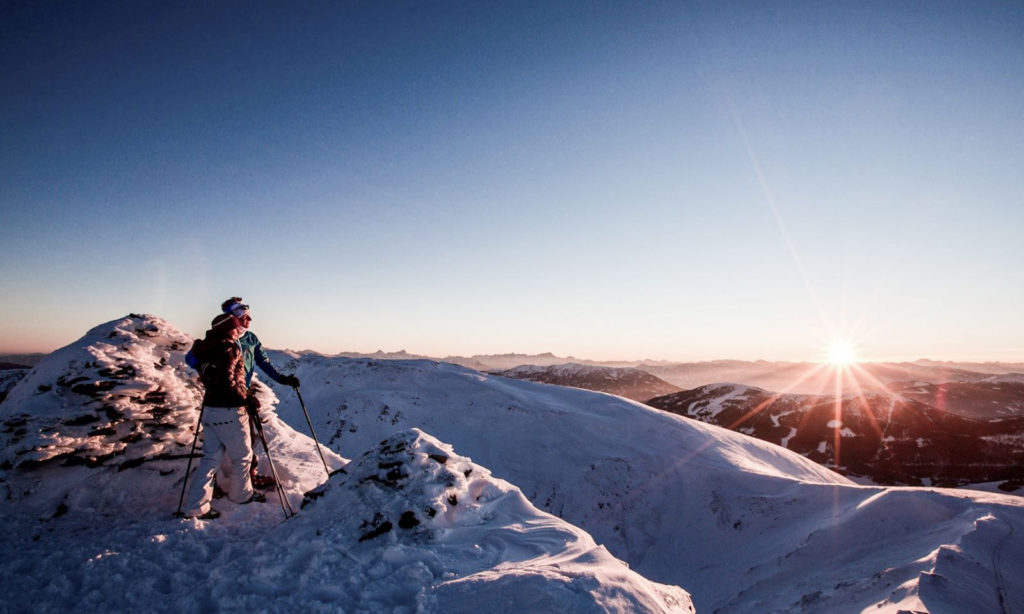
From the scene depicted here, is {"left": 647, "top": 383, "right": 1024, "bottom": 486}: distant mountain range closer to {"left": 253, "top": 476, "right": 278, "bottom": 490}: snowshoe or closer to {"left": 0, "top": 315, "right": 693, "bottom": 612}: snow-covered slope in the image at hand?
{"left": 0, "top": 315, "right": 693, "bottom": 612}: snow-covered slope

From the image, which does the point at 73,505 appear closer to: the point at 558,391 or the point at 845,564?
the point at 845,564

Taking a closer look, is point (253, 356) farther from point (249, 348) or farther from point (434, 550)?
point (434, 550)

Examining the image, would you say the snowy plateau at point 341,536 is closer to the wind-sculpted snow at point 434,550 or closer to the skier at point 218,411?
the wind-sculpted snow at point 434,550

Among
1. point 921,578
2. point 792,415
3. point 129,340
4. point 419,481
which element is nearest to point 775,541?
point 921,578

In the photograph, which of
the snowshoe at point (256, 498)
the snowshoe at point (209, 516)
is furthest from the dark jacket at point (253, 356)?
the snowshoe at point (209, 516)

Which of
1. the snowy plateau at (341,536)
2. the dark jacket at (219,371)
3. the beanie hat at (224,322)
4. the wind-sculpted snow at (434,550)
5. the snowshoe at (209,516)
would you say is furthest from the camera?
the beanie hat at (224,322)

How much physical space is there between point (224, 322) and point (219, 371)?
1.05 meters

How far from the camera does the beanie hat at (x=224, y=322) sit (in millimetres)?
8305

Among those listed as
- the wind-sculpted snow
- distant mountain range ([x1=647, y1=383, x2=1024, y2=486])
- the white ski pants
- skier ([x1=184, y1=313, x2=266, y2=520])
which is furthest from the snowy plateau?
distant mountain range ([x1=647, y1=383, x2=1024, y2=486])

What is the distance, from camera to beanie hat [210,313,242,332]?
8.30 metres

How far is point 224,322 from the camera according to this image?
8383mm

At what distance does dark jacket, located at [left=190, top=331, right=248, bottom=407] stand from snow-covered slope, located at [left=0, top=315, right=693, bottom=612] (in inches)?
87.2

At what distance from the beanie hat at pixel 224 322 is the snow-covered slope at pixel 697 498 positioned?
15.2 meters

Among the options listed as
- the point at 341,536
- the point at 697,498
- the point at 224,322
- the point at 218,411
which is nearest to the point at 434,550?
the point at 341,536
